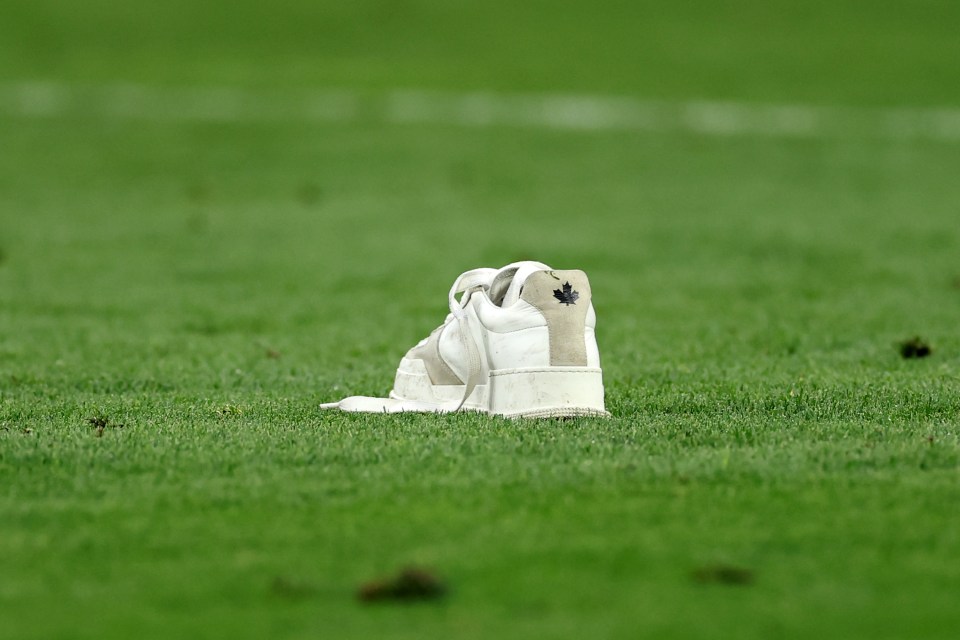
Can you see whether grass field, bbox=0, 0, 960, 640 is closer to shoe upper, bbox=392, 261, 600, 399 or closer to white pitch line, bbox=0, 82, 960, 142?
shoe upper, bbox=392, 261, 600, 399

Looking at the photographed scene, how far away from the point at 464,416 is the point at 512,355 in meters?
0.21

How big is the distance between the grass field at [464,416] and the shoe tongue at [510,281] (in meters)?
0.34

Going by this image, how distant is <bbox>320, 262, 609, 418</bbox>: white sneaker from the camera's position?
140 inches

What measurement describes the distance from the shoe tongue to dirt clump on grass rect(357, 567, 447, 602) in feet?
4.51

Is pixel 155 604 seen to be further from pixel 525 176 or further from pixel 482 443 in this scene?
pixel 525 176

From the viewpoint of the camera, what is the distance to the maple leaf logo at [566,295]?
3633 mm

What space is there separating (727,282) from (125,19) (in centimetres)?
1734

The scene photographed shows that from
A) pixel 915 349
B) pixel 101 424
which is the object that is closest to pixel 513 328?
pixel 101 424

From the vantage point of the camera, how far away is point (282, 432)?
139 inches

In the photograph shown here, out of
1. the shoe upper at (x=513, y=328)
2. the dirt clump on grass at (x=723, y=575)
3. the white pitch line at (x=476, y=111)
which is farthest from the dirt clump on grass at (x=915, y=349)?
the white pitch line at (x=476, y=111)

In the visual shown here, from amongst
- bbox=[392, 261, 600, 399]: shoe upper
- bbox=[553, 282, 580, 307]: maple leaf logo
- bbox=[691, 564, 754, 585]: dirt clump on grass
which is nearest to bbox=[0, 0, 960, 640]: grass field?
bbox=[691, 564, 754, 585]: dirt clump on grass

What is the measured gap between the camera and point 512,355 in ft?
11.7

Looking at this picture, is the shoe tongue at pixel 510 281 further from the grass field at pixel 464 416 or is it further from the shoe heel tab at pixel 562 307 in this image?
the grass field at pixel 464 416

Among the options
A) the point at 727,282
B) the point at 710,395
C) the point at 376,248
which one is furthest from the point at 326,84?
the point at 710,395
